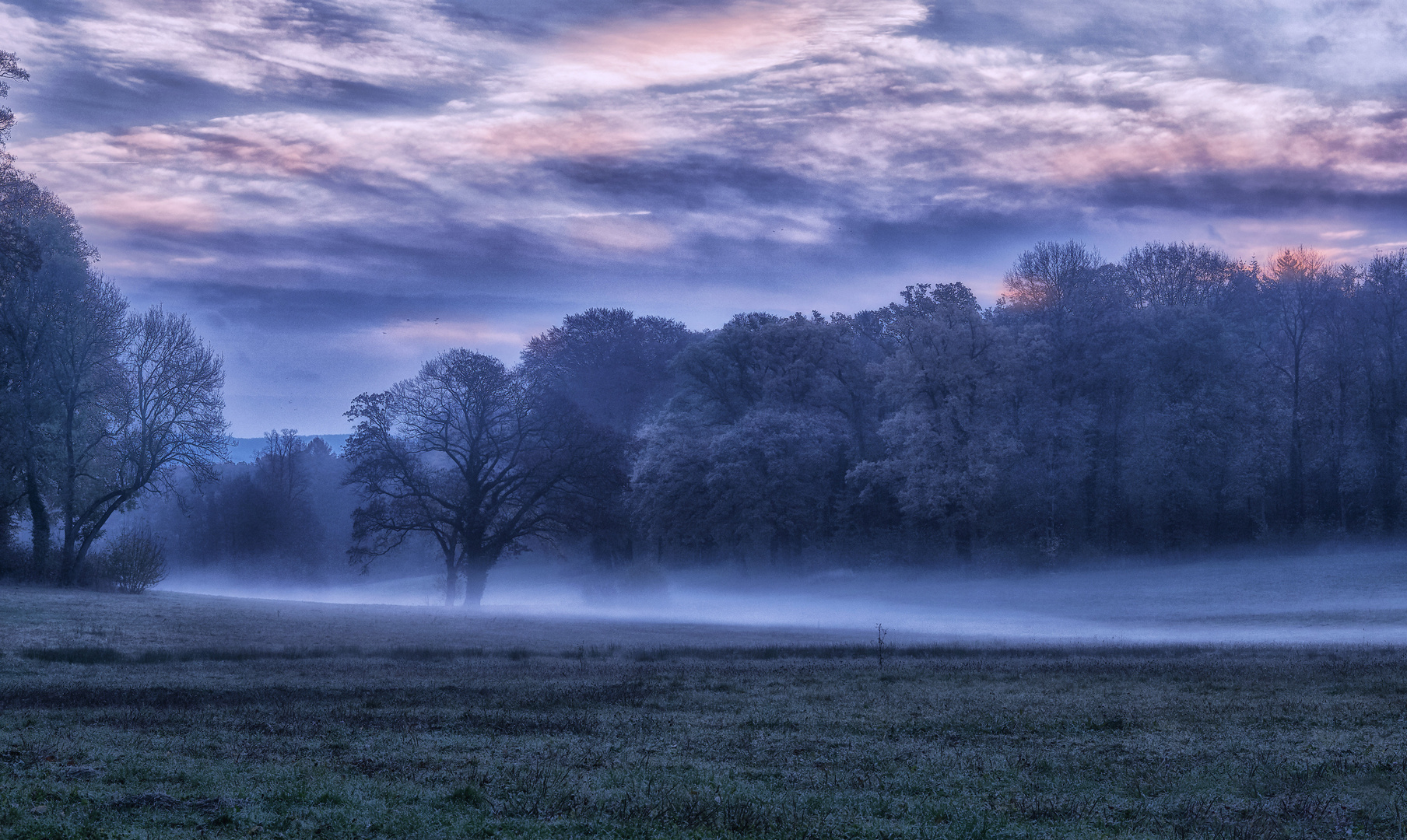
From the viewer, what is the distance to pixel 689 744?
15.0 meters

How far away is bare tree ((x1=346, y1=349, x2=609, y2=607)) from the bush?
10110 mm

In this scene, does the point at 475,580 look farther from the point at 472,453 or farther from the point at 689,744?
the point at 689,744

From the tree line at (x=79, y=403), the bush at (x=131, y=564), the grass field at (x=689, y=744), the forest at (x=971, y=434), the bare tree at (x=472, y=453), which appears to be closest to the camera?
the grass field at (x=689, y=744)

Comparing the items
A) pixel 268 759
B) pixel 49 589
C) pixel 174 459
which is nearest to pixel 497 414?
pixel 174 459

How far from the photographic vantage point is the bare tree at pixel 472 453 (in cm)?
5897

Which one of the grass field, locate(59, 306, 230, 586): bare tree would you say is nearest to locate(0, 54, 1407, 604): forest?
locate(59, 306, 230, 586): bare tree

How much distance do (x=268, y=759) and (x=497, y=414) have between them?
49.5m

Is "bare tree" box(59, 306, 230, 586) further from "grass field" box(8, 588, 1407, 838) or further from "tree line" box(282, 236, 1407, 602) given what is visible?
"grass field" box(8, 588, 1407, 838)

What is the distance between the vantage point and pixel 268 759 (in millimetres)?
12977

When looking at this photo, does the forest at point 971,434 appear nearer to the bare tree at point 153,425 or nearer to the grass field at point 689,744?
the bare tree at point 153,425

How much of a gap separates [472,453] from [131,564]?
57.9 ft

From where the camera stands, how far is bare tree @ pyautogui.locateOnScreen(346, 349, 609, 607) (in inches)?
2322

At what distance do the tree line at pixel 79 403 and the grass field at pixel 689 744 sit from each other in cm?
2331

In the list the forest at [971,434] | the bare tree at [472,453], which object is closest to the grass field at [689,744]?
the bare tree at [472,453]
